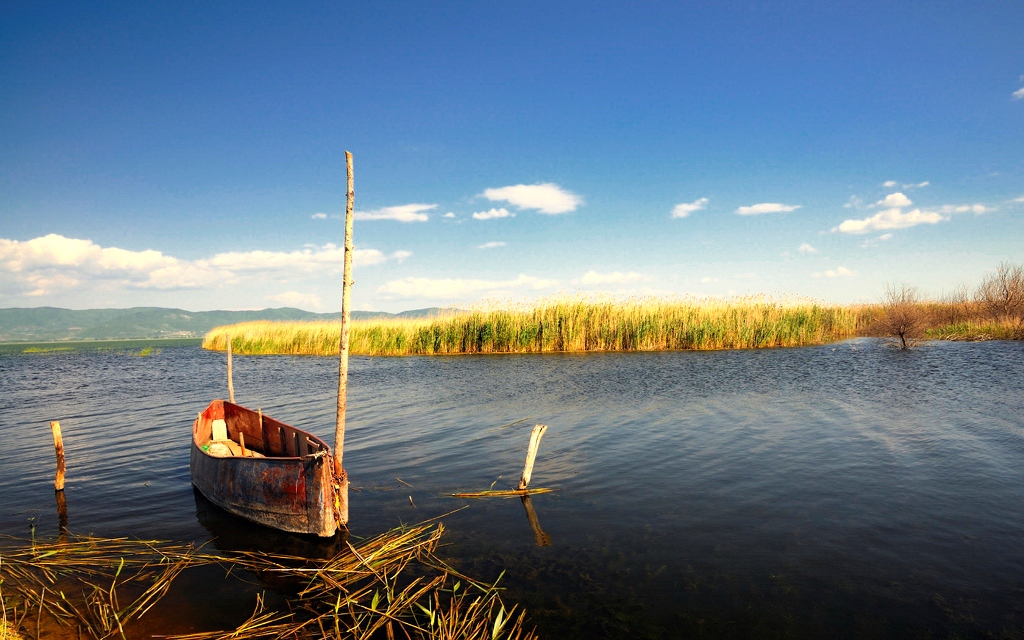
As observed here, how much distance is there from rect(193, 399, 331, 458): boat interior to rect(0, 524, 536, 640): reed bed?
7.22 ft

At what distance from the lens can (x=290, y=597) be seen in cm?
533

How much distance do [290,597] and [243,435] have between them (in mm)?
6421

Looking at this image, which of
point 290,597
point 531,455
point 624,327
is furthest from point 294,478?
point 624,327

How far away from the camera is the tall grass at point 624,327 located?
29250 mm

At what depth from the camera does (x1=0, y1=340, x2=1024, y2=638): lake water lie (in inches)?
200

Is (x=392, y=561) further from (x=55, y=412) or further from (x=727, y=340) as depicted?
(x=727, y=340)

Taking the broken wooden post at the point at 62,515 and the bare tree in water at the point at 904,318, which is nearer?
the broken wooden post at the point at 62,515

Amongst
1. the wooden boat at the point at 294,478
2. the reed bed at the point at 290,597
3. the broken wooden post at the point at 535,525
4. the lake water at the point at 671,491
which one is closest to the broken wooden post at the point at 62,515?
the lake water at the point at 671,491

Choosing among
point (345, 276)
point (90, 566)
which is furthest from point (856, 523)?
point (90, 566)

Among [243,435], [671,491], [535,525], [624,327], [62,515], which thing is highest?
[624,327]

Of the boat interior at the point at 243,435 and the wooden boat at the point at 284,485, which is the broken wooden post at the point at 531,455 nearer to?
the wooden boat at the point at 284,485

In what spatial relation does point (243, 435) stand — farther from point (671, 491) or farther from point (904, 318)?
point (904, 318)

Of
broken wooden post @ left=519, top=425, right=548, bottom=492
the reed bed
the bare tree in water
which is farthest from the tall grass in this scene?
the reed bed

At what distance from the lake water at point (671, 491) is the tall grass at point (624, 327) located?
1023 cm
